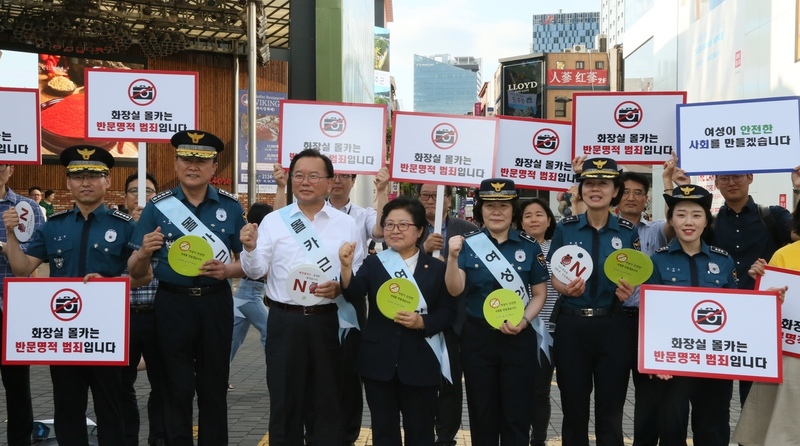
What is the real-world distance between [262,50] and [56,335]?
1917 centimetres

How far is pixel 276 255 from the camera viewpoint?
486 centimetres

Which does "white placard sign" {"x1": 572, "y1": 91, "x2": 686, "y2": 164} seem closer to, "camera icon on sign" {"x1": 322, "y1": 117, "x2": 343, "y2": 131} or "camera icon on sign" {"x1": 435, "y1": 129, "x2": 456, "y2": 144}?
"camera icon on sign" {"x1": 435, "y1": 129, "x2": 456, "y2": 144}

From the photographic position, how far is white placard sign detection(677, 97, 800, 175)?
521 centimetres

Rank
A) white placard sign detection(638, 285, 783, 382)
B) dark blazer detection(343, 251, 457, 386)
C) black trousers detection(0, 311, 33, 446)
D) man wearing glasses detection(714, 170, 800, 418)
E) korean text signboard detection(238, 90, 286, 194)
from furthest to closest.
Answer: korean text signboard detection(238, 90, 286, 194), man wearing glasses detection(714, 170, 800, 418), black trousers detection(0, 311, 33, 446), dark blazer detection(343, 251, 457, 386), white placard sign detection(638, 285, 783, 382)

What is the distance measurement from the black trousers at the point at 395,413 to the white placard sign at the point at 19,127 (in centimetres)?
321

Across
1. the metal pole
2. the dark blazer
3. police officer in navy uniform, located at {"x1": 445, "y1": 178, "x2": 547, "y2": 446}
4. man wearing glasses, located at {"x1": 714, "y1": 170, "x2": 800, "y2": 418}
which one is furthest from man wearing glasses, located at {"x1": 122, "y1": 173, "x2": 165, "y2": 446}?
the metal pole

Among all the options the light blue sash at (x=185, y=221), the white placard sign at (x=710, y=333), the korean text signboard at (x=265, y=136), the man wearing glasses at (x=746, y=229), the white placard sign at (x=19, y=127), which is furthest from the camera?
the korean text signboard at (x=265, y=136)

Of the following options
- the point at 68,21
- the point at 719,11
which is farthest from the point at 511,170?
the point at 719,11

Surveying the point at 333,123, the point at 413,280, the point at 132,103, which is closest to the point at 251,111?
the point at 132,103

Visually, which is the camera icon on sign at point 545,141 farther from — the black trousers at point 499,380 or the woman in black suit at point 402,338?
the black trousers at point 499,380

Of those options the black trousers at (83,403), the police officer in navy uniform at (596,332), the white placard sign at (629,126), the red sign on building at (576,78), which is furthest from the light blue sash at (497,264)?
the red sign on building at (576,78)

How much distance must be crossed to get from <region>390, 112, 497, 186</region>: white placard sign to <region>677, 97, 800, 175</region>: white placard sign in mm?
1404

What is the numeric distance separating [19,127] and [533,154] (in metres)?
3.90

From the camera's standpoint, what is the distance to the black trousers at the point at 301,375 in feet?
15.6
